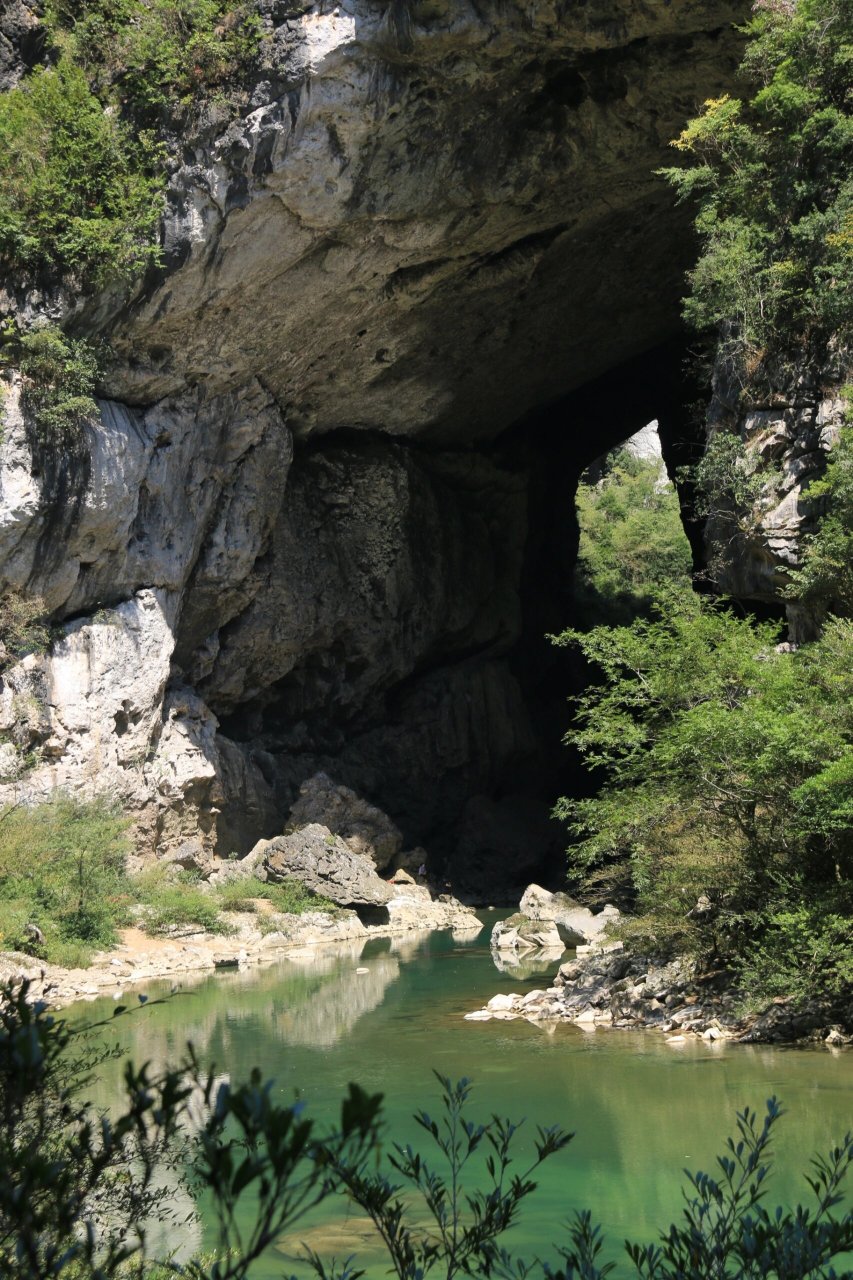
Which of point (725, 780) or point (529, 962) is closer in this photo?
point (725, 780)

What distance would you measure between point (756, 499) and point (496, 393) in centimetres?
1504

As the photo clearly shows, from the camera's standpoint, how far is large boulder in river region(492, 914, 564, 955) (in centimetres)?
1970

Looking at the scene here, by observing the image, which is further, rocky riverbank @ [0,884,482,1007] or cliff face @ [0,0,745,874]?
cliff face @ [0,0,745,874]

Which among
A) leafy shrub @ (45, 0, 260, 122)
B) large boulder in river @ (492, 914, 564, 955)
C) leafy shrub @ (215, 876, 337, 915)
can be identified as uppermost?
leafy shrub @ (45, 0, 260, 122)

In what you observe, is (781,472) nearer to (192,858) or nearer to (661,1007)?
(661,1007)

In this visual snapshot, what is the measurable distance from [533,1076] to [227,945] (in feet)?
37.2

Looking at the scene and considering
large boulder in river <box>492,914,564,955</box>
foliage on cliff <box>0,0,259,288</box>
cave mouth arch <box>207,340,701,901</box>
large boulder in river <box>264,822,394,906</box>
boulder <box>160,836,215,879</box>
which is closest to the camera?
large boulder in river <box>492,914,564,955</box>

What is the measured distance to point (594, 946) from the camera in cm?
1800

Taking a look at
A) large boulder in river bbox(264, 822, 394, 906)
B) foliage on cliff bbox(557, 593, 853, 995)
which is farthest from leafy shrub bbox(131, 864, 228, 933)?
foliage on cliff bbox(557, 593, 853, 995)

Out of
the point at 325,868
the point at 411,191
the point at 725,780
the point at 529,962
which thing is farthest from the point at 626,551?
the point at 725,780

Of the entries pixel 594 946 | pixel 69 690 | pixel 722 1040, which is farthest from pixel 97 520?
pixel 722 1040

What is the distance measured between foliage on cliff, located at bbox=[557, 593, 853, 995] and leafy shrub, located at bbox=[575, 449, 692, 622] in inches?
996

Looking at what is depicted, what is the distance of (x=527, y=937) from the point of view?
20078 mm

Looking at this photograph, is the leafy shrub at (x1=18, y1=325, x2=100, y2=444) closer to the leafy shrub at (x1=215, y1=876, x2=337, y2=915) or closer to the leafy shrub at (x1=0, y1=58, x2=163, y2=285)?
the leafy shrub at (x1=0, y1=58, x2=163, y2=285)
